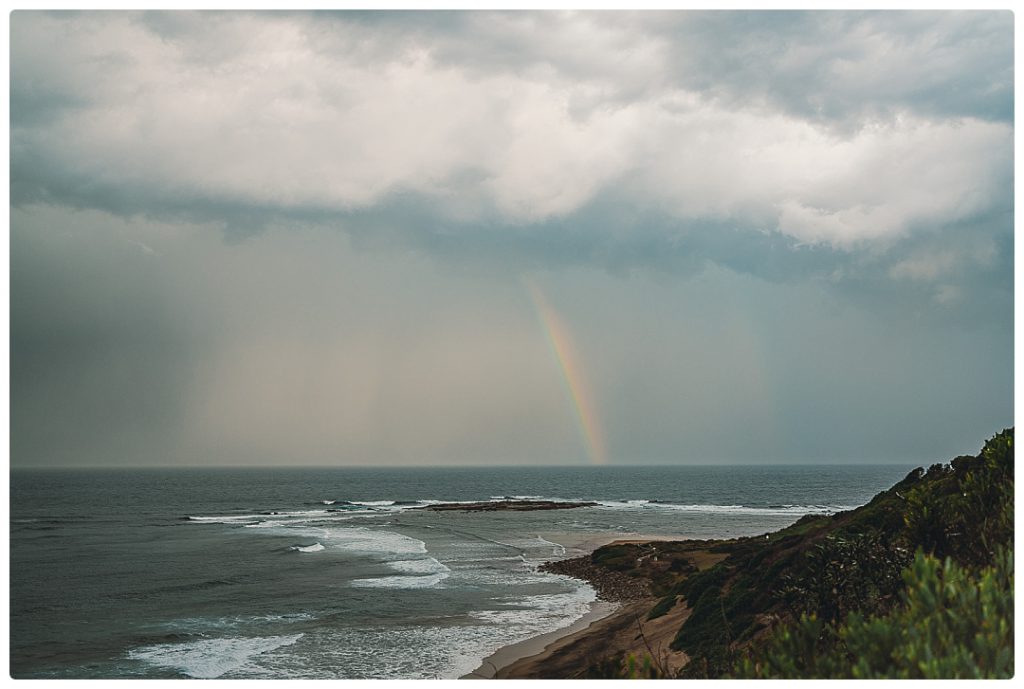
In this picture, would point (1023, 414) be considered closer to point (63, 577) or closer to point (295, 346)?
point (295, 346)

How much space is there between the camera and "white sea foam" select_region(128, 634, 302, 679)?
15.1 m

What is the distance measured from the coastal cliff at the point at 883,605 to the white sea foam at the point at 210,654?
20.5 ft

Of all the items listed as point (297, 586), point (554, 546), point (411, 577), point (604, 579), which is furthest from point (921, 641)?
point (554, 546)

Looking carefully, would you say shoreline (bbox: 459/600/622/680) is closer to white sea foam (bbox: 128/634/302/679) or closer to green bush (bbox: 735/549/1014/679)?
white sea foam (bbox: 128/634/302/679)

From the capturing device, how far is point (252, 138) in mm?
11406

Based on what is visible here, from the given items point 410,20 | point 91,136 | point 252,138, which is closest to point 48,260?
point 91,136

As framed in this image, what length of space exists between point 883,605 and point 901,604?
425mm

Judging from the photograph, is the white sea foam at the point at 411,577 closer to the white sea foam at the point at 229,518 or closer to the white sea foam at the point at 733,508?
the white sea foam at the point at 229,518

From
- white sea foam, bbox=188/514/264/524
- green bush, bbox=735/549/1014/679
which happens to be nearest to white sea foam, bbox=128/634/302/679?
green bush, bbox=735/549/1014/679

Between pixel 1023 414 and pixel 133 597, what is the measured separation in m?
27.2

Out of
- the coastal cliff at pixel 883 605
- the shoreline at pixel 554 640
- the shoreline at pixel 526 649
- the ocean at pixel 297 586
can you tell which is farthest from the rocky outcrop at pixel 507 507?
the coastal cliff at pixel 883 605

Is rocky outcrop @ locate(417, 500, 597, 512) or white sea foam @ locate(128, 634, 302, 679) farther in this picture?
rocky outcrop @ locate(417, 500, 597, 512)

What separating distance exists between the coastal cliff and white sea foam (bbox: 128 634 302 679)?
6.26 m

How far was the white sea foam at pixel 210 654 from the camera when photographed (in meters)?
15.1
